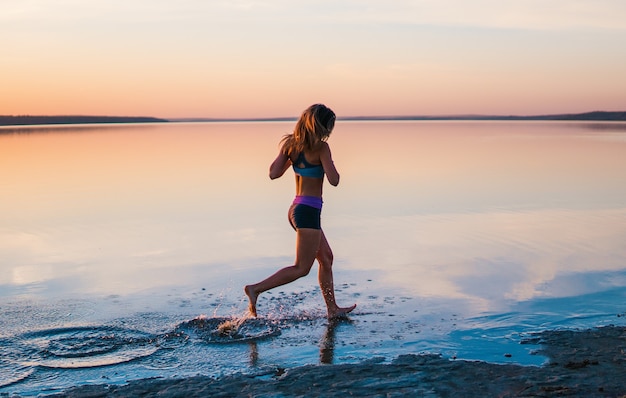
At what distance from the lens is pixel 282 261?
9.48m

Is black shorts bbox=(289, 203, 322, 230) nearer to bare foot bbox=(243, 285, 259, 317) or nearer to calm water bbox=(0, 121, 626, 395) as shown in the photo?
bare foot bbox=(243, 285, 259, 317)

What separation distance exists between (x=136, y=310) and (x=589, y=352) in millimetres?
3983

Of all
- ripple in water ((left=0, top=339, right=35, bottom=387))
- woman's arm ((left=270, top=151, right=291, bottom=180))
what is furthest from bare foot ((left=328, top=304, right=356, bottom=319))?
ripple in water ((left=0, top=339, right=35, bottom=387))

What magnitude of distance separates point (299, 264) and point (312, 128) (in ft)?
3.95

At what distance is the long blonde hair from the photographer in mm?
6410

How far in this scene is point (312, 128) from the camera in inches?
252

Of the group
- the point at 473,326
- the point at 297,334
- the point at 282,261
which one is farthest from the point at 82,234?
the point at 473,326

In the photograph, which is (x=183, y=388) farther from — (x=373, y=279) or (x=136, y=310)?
(x=373, y=279)

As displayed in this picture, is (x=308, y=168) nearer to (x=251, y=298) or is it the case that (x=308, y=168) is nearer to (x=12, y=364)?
(x=251, y=298)

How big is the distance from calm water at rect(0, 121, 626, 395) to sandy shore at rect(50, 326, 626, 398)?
253 millimetres

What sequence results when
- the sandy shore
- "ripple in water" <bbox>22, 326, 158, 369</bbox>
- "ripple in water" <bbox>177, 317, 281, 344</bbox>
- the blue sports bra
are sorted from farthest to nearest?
the blue sports bra
"ripple in water" <bbox>177, 317, 281, 344</bbox>
"ripple in water" <bbox>22, 326, 158, 369</bbox>
the sandy shore

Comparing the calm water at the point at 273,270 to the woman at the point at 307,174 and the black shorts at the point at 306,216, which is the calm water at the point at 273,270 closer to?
the woman at the point at 307,174

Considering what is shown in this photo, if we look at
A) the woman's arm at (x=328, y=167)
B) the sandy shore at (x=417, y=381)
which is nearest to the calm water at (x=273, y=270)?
the sandy shore at (x=417, y=381)

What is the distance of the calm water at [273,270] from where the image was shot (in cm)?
→ 601
